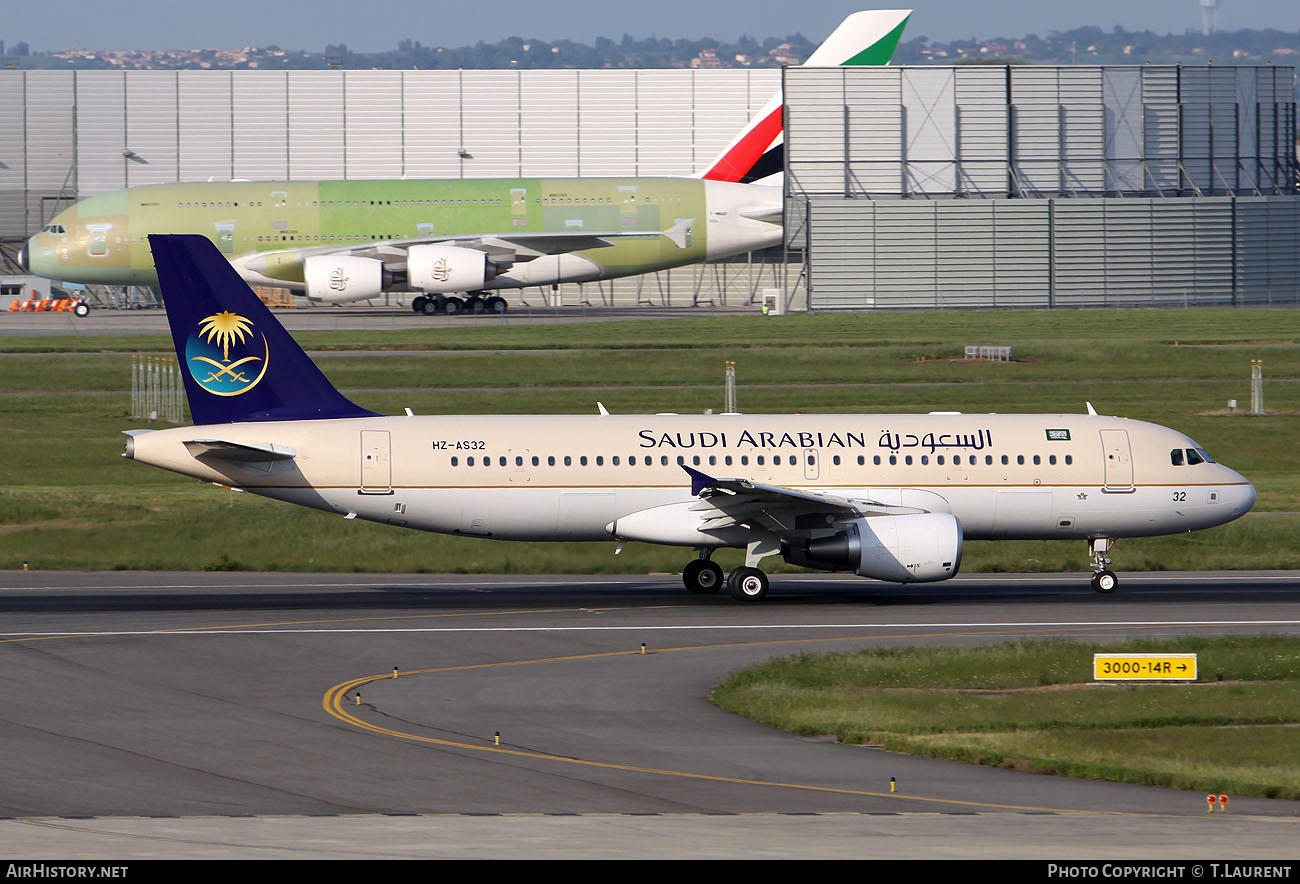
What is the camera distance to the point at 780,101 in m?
110

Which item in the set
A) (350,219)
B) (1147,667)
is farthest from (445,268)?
(1147,667)

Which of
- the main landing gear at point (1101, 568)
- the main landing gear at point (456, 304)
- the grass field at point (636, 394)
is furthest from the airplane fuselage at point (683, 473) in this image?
the main landing gear at point (456, 304)

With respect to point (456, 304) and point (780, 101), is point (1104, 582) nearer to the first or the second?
point (456, 304)

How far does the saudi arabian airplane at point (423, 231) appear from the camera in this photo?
98812mm

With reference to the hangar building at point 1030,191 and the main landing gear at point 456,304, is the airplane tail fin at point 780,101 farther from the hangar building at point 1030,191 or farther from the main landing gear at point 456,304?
the main landing gear at point 456,304

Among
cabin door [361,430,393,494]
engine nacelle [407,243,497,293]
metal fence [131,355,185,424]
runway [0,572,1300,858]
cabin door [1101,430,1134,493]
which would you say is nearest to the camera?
runway [0,572,1300,858]

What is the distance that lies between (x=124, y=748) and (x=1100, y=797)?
12.3m

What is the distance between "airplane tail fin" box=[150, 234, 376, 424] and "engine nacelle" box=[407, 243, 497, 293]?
208ft

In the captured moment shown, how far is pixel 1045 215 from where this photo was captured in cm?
10800

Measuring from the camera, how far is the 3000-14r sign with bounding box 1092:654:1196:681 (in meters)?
25.7

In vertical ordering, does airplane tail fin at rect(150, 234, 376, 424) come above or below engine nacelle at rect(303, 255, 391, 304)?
below

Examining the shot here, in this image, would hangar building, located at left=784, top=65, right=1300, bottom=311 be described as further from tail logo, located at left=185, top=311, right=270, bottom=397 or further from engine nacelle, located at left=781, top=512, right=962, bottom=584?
tail logo, located at left=185, top=311, right=270, bottom=397

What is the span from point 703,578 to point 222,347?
1132 centimetres

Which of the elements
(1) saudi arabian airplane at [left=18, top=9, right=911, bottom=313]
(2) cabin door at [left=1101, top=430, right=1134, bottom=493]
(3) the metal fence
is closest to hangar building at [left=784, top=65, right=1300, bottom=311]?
(1) saudi arabian airplane at [left=18, top=9, right=911, bottom=313]
